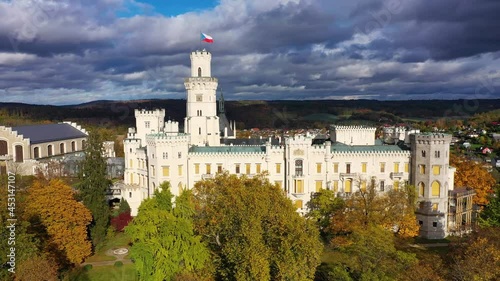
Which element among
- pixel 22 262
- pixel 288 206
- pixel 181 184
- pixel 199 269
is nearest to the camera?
pixel 22 262

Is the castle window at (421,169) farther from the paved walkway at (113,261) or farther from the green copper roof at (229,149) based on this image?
the paved walkway at (113,261)

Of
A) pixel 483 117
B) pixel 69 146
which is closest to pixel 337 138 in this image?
pixel 69 146

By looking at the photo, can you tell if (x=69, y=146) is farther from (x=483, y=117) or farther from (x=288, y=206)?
(x=483, y=117)

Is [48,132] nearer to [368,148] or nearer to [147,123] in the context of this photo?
[147,123]

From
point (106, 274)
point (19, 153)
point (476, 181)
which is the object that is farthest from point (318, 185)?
point (19, 153)

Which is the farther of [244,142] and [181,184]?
[244,142]

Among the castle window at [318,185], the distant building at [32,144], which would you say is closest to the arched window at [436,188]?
the castle window at [318,185]

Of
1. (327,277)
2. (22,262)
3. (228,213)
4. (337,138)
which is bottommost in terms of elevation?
(327,277)

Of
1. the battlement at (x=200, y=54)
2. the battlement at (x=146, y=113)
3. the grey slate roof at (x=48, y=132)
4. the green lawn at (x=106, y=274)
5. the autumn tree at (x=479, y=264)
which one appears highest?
the battlement at (x=200, y=54)
